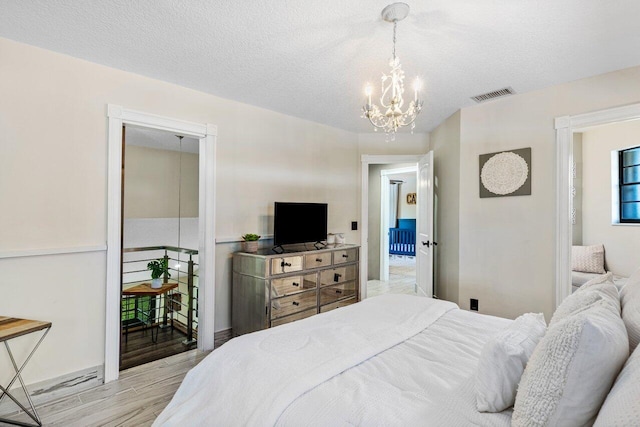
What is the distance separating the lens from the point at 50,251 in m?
2.29

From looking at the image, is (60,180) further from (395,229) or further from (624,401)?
(395,229)

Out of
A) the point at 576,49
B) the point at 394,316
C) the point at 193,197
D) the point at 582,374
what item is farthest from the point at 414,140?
the point at 582,374

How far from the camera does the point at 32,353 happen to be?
82.9 inches

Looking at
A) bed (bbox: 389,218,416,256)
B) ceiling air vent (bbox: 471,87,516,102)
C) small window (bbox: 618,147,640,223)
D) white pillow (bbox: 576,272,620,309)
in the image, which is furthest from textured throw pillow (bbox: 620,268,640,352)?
bed (bbox: 389,218,416,256)

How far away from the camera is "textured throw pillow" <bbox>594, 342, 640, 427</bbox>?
2.22 feet

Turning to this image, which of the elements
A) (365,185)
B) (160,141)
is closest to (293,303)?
(365,185)

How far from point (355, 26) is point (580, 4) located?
1.24 m

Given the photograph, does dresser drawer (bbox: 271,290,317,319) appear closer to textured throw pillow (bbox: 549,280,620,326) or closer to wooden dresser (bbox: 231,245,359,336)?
wooden dresser (bbox: 231,245,359,336)

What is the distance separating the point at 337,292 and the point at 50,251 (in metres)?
2.60

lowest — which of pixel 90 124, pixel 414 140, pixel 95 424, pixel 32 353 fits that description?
pixel 95 424

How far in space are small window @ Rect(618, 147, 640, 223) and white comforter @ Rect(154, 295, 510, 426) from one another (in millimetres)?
3532

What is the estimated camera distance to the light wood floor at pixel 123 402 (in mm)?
2039

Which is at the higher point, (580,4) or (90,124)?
(580,4)

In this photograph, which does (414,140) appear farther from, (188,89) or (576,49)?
(188,89)
